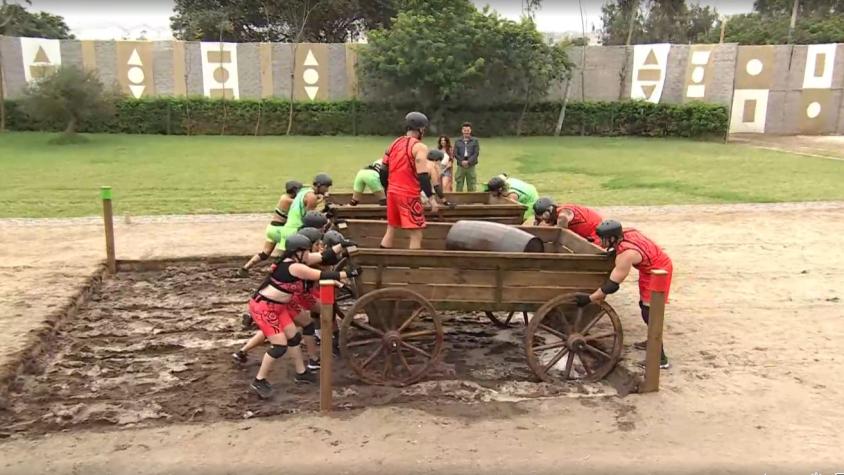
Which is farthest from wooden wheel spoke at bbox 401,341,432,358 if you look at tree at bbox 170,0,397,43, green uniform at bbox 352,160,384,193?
tree at bbox 170,0,397,43

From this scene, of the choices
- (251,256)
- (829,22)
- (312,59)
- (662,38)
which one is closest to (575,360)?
(251,256)

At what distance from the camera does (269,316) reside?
5.41 meters

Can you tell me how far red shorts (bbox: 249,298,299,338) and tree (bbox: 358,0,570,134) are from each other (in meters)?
25.0

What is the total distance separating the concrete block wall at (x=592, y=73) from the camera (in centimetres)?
3191

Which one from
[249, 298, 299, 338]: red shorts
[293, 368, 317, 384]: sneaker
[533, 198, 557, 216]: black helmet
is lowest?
[293, 368, 317, 384]: sneaker

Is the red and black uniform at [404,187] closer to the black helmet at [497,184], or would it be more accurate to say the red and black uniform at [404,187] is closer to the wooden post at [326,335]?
the wooden post at [326,335]

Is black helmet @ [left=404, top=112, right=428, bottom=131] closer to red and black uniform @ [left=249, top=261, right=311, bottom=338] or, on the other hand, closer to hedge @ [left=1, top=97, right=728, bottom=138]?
red and black uniform @ [left=249, top=261, right=311, bottom=338]

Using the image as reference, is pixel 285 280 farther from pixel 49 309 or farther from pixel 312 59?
pixel 312 59

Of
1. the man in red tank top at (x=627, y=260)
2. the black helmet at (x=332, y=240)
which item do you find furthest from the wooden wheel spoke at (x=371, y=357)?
the man in red tank top at (x=627, y=260)

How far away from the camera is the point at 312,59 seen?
33.5 metres

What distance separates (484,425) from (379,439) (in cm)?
72

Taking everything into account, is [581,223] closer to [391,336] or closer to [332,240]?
[391,336]

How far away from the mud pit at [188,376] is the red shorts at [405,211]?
1.16m

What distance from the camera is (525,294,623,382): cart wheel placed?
5570 millimetres
